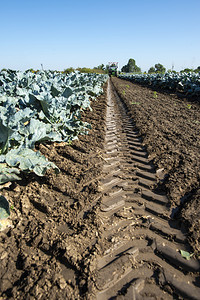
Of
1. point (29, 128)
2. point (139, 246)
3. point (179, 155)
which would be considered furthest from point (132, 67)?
point (139, 246)

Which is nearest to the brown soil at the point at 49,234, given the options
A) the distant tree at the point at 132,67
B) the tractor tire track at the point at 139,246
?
the tractor tire track at the point at 139,246

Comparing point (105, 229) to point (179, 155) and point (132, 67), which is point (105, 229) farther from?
point (132, 67)

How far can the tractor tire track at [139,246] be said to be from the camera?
1.43m

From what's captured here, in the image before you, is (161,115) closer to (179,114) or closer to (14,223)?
(179,114)

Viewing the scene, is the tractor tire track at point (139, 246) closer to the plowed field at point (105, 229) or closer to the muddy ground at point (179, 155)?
the plowed field at point (105, 229)

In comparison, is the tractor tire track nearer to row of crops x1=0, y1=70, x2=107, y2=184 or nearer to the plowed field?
the plowed field

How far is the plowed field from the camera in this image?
1.45 meters

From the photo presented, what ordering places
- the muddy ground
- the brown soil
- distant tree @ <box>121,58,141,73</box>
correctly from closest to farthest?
the brown soil → the muddy ground → distant tree @ <box>121,58,141,73</box>

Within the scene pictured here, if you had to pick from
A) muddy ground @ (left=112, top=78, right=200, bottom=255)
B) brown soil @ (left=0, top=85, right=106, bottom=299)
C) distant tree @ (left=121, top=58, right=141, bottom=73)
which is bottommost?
brown soil @ (left=0, top=85, right=106, bottom=299)

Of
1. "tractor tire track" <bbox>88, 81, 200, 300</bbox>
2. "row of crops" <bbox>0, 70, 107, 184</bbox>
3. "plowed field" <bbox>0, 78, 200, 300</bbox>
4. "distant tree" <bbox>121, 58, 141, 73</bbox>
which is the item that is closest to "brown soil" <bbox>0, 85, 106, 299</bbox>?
"plowed field" <bbox>0, 78, 200, 300</bbox>

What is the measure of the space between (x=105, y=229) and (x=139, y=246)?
1.12 ft

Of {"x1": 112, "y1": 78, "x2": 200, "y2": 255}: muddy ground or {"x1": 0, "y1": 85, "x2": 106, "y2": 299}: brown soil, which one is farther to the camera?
{"x1": 112, "y1": 78, "x2": 200, "y2": 255}: muddy ground

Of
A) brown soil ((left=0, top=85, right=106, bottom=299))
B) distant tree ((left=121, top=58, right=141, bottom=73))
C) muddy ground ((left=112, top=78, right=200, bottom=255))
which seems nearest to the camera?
brown soil ((left=0, top=85, right=106, bottom=299))

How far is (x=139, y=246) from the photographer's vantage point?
1.77 m
